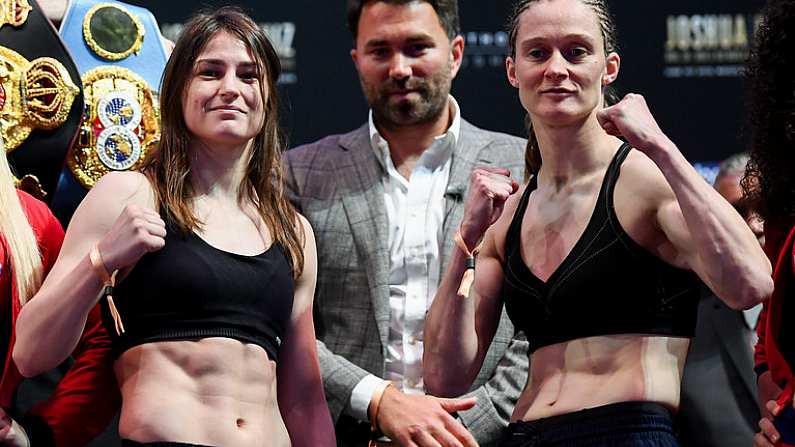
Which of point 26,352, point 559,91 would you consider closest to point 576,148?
point 559,91

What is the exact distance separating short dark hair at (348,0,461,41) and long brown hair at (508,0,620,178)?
576 millimetres

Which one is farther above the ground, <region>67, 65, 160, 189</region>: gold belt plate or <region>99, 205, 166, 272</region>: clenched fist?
<region>67, 65, 160, 189</region>: gold belt plate

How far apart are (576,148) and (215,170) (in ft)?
2.32

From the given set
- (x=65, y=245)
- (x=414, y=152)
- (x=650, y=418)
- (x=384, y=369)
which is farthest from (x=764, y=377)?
(x=65, y=245)

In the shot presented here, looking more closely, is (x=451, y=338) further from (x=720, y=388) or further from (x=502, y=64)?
(x=502, y=64)

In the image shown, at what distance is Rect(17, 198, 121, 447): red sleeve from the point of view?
2.16m

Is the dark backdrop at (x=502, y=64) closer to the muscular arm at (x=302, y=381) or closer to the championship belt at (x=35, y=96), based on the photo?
the championship belt at (x=35, y=96)

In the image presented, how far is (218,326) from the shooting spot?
81.6 inches

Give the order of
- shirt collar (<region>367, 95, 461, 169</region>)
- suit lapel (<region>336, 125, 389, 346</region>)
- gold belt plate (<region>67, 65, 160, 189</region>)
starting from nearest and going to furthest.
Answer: gold belt plate (<region>67, 65, 160, 189</region>) < suit lapel (<region>336, 125, 389, 346</region>) < shirt collar (<region>367, 95, 461, 169</region>)

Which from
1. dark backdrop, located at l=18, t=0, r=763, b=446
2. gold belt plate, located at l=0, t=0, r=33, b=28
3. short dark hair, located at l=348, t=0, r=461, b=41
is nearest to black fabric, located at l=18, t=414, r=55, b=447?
gold belt plate, located at l=0, t=0, r=33, b=28

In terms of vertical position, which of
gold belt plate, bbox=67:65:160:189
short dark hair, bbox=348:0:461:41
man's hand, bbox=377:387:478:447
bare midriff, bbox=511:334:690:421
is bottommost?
man's hand, bbox=377:387:478:447

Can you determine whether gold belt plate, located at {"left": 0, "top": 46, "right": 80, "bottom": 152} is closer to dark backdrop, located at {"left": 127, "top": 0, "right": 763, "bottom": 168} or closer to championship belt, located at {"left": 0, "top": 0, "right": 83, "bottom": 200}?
championship belt, located at {"left": 0, "top": 0, "right": 83, "bottom": 200}

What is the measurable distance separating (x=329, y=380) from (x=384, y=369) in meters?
0.14

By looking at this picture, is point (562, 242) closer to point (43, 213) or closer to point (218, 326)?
point (218, 326)
